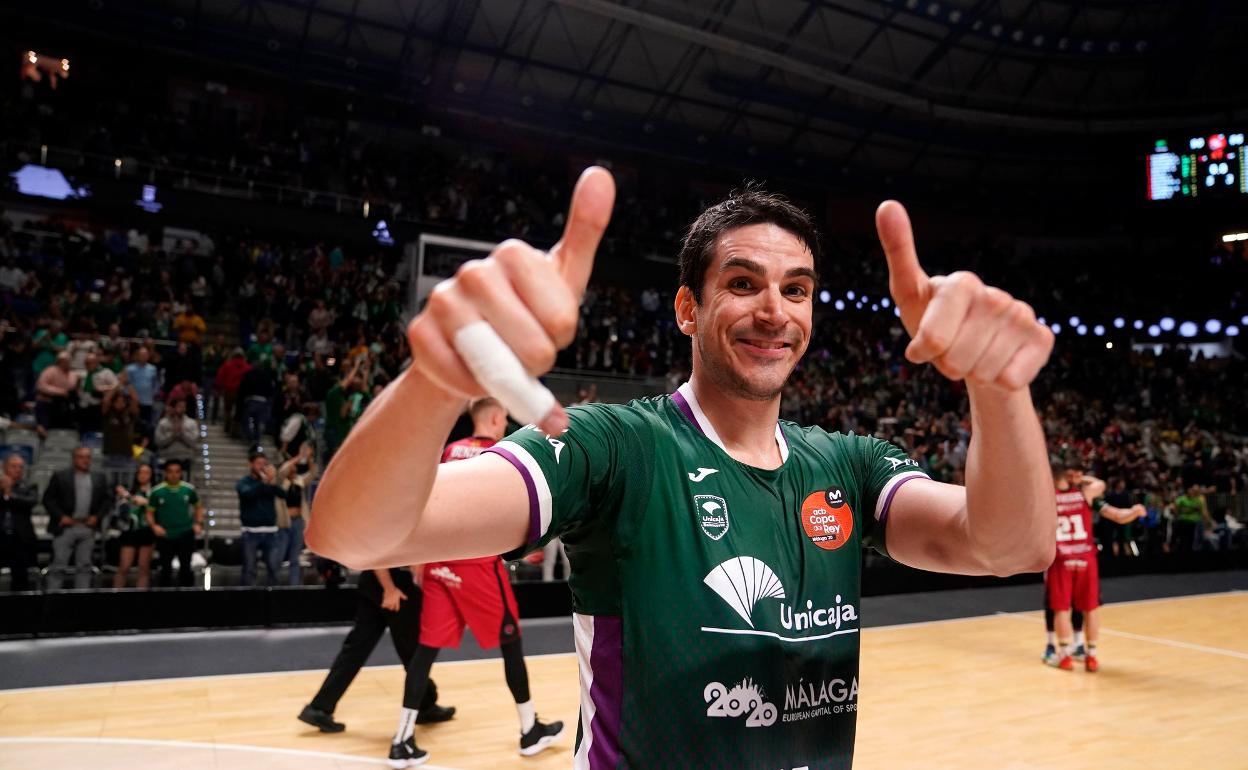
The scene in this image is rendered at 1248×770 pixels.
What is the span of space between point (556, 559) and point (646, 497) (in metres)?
9.46

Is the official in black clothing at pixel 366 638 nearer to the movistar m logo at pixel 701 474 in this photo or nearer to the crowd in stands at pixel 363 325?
the crowd in stands at pixel 363 325

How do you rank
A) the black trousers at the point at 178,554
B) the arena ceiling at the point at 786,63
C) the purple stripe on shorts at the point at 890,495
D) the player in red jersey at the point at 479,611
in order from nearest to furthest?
the purple stripe on shorts at the point at 890,495, the player in red jersey at the point at 479,611, the black trousers at the point at 178,554, the arena ceiling at the point at 786,63

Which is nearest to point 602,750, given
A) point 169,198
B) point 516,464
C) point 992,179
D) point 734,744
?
point 734,744

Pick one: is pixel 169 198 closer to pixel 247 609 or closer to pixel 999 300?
pixel 247 609

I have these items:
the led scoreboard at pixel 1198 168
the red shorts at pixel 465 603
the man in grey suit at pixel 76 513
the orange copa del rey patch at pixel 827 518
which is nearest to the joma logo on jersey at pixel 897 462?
the orange copa del rey patch at pixel 827 518

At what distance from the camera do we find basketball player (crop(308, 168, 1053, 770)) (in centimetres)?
131

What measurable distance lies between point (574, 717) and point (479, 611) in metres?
1.47

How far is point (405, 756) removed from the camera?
5.23m

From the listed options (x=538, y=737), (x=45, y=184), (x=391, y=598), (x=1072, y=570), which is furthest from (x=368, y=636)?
(x=45, y=184)

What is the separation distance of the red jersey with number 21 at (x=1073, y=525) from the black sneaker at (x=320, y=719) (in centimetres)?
650

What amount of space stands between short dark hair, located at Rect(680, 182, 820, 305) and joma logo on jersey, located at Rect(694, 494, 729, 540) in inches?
18.2

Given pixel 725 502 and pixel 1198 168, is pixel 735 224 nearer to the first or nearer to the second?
A: pixel 725 502

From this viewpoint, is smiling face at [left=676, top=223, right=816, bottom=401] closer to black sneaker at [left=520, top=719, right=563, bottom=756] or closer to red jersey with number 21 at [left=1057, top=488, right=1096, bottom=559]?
black sneaker at [left=520, top=719, right=563, bottom=756]

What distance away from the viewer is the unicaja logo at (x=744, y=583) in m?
1.71
